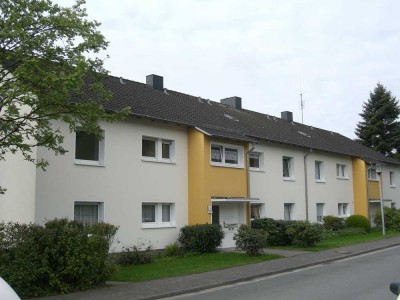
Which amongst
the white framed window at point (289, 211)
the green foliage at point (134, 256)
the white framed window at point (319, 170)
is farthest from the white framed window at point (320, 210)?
the green foliage at point (134, 256)

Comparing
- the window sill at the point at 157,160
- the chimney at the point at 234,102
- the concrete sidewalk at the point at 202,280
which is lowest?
the concrete sidewalk at the point at 202,280

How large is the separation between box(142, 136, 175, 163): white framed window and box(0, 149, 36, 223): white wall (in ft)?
16.8

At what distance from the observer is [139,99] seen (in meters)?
21.2

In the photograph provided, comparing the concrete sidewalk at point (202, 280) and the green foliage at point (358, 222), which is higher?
the green foliage at point (358, 222)

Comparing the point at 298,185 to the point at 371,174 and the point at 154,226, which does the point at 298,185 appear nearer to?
the point at 154,226

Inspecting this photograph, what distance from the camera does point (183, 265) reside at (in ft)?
53.0

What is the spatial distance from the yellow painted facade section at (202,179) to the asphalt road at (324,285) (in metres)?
6.17

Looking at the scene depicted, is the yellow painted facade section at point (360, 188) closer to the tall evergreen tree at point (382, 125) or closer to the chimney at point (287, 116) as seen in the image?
the chimney at point (287, 116)

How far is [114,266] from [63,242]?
1.77 metres

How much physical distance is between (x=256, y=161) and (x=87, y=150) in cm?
1055

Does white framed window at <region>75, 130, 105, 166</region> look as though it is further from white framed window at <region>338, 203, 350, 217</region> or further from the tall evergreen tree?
the tall evergreen tree

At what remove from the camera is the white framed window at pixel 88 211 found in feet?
56.0

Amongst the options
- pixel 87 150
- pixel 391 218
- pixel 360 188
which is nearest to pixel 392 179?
pixel 360 188

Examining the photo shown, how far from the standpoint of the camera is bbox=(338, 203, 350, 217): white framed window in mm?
32594
